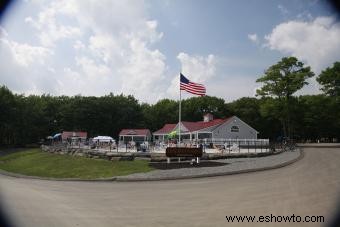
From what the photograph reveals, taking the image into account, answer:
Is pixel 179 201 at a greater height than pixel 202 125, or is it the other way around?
pixel 202 125

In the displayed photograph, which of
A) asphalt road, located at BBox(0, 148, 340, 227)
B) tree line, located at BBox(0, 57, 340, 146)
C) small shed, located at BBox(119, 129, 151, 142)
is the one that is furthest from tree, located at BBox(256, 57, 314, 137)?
asphalt road, located at BBox(0, 148, 340, 227)

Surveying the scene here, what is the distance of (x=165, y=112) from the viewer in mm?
92500

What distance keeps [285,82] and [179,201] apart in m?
48.8

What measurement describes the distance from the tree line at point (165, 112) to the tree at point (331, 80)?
0.43 metres

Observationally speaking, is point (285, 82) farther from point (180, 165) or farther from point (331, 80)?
point (180, 165)

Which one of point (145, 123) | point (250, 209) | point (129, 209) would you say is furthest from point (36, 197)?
point (145, 123)

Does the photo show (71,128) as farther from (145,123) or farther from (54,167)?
(54,167)

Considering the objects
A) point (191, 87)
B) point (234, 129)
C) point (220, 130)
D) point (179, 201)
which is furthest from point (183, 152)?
point (234, 129)

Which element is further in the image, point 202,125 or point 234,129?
point 202,125

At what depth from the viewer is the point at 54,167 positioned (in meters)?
29.7

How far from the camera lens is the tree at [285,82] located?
188 feet

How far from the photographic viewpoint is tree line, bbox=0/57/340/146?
59331mm

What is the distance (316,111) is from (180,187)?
61.8 m

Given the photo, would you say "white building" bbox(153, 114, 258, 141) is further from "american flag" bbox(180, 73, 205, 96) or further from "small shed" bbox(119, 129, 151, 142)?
"american flag" bbox(180, 73, 205, 96)
